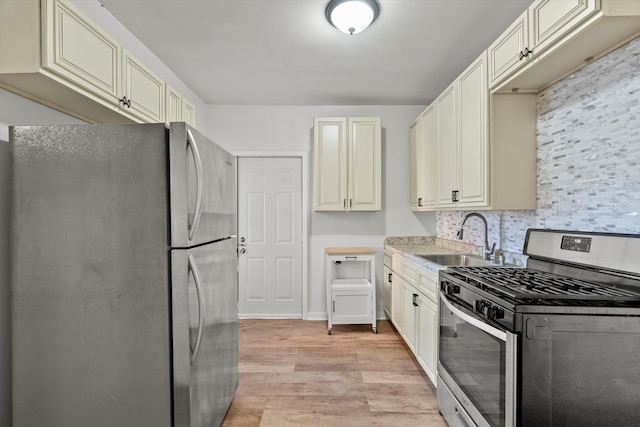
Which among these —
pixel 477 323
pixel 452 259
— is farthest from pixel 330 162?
pixel 477 323

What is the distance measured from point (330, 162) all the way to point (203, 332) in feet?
8.26

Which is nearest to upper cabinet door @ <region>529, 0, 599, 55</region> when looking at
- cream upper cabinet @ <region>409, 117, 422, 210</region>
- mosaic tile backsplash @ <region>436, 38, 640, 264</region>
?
mosaic tile backsplash @ <region>436, 38, 640, 264</region>

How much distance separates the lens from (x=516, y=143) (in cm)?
214

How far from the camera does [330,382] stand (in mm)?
2521

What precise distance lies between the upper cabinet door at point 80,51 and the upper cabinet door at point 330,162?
→ 7.34ft

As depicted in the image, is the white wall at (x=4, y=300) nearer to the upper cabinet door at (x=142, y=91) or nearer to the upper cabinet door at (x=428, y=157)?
the upper cabinet door at (x=142, y=91)

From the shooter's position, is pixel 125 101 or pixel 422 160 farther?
pixel 422 160

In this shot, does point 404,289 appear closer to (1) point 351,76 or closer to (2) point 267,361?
(2) point 267,361

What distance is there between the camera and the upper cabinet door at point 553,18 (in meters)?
1.35

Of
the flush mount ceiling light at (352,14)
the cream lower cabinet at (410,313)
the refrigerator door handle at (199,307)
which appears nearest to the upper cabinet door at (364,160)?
the cream lower cabinet at (410,313)

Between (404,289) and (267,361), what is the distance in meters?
1.41

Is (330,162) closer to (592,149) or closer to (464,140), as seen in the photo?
(464,140)

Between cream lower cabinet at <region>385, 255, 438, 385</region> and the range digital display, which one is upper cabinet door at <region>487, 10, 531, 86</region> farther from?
cream lower cabinet at <region>385, 255, 438, 385</region>

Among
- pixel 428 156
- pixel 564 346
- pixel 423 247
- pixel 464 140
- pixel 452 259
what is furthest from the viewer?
pixel 423 247
